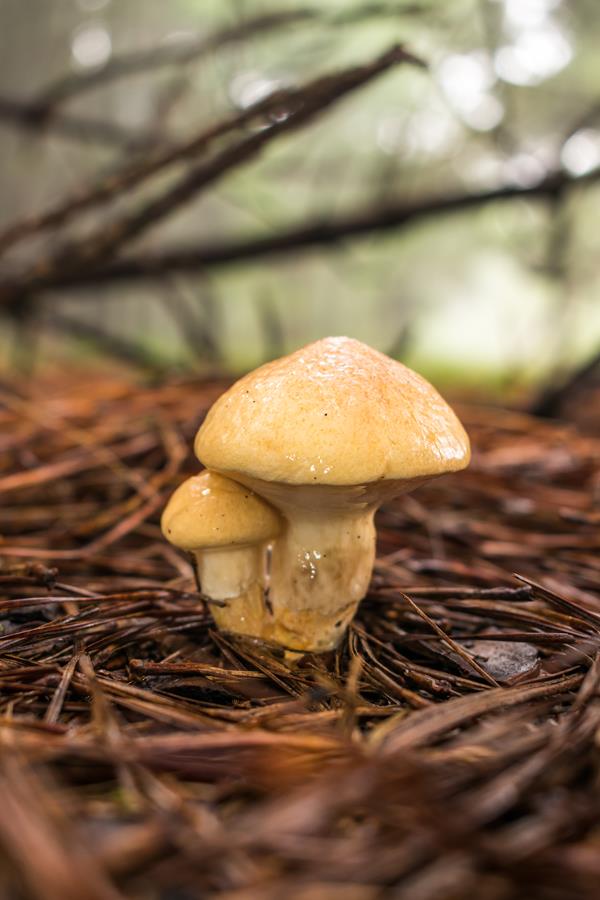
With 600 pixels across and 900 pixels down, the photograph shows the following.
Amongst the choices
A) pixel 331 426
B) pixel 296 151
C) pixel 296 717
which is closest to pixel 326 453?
pixel 331 426

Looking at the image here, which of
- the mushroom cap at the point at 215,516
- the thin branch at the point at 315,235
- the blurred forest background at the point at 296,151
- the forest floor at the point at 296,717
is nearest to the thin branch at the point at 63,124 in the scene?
the blurred forest background at the point at 296,151

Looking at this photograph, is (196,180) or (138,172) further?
(196,180)

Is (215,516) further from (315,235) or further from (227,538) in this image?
(315,235)

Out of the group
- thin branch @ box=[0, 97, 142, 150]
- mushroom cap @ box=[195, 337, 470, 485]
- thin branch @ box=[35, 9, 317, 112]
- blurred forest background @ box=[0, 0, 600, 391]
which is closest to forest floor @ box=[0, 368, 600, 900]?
mushroom cap @ box=[195, 337, 470, 485]

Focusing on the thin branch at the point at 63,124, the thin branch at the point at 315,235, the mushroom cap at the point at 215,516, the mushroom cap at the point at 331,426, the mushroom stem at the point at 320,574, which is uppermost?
the thin branch at the point at 63,124

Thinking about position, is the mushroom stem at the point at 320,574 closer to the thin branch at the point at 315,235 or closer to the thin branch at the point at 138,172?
the thin branch at the point at 138,172

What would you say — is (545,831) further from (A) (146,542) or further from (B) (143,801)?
(A) (146,542)
